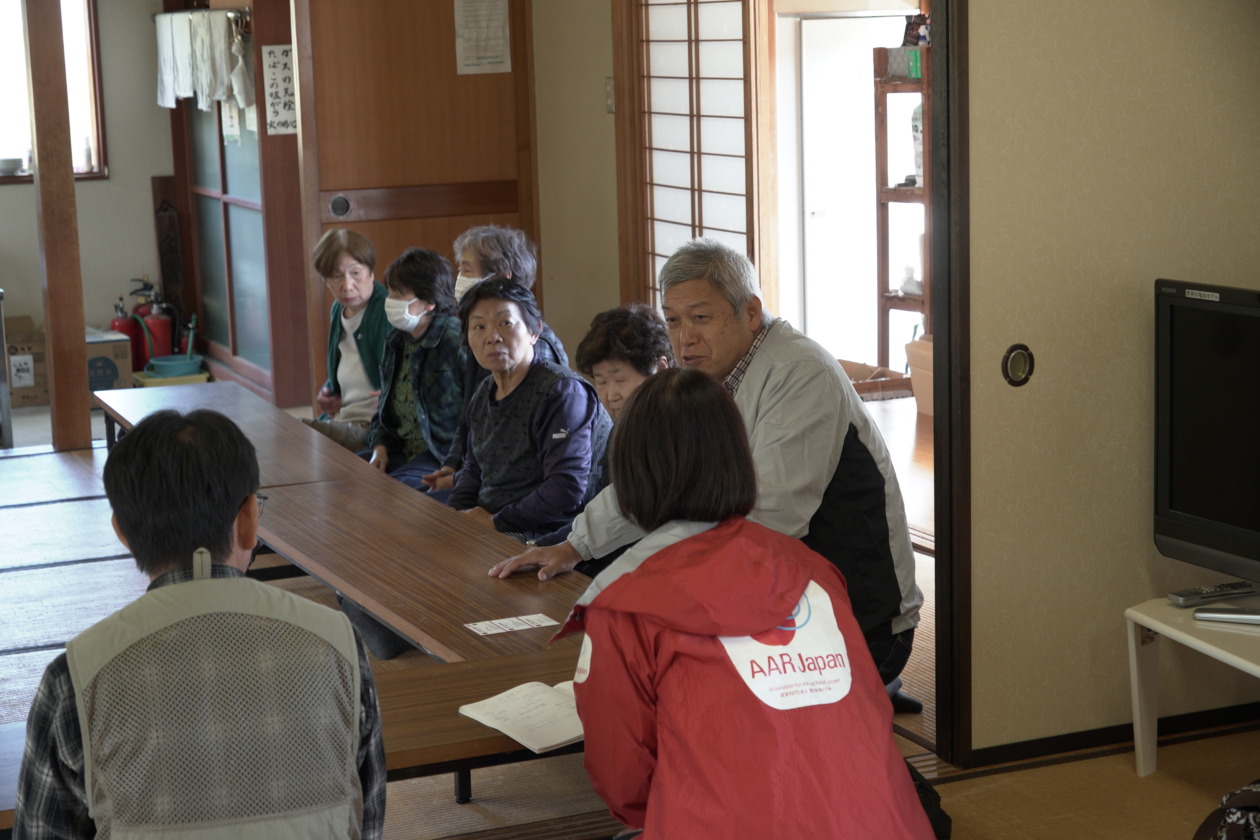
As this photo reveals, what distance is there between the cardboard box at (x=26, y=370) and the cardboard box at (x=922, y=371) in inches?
196

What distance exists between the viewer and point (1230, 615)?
2.58 m

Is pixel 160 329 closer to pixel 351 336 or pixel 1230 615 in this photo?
pixel 351 336

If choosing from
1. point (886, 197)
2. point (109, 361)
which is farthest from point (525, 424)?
point (109, 361)

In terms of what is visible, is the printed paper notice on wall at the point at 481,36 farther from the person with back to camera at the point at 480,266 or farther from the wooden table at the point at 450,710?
the wooden table at the point at 450,710

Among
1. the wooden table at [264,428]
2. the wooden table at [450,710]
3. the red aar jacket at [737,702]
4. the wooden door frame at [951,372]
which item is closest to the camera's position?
the red aar jacket at [737,702]

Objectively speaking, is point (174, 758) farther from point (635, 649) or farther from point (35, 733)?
point (635, 649)

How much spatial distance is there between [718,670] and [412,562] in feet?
4.15

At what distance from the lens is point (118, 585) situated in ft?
13.4

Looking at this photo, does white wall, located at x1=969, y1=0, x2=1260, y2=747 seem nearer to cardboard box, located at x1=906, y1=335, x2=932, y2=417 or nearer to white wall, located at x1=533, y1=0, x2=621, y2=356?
cardboard box, located at x1=906, y1=335, x2=932, y2=417

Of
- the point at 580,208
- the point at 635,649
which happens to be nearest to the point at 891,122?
the point at 580,208

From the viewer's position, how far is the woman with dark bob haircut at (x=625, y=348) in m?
2.95

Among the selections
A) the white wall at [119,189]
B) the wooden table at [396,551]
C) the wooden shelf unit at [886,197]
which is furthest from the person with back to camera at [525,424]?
the white wall at [119,189]

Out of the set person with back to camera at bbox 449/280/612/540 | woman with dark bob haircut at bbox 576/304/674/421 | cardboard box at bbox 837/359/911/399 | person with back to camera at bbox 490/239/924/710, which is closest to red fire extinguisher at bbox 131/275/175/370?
cardboard box at bbox 837/359/911/399

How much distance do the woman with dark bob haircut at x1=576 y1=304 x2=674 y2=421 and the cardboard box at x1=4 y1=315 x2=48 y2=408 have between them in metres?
5.56
